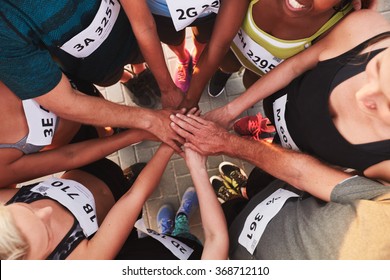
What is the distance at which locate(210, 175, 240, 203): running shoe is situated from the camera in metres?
2.30

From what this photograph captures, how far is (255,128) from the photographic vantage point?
232cm

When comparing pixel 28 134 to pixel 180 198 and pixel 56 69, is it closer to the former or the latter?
pixel 56 69

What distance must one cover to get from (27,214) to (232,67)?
152 cm

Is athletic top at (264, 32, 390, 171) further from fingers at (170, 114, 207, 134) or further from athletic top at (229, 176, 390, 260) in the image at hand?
fingers at (170, 114, 207, 134)

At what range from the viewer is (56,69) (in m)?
1.29

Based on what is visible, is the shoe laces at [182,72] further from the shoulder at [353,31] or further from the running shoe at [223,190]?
the shoulder at [353,31]

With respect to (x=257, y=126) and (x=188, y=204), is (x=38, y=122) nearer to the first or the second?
(x=188, y=204)

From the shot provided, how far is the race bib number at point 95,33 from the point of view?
4.47ft

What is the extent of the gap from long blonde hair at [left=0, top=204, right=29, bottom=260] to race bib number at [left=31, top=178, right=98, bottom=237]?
0.87ft

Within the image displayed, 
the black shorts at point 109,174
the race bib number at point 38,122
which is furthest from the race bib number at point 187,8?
the black shorts at point 109,174

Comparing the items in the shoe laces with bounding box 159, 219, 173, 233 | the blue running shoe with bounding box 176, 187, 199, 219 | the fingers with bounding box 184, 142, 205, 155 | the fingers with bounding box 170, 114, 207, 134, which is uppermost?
the fingers with bounding box 170, 114, 207, 134

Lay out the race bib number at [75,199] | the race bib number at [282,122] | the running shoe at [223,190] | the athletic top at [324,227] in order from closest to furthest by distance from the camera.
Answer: the athletic top at [324,227], the race bib number at [75,199], the race bib number at [282,122], the running shoe at [223,190]

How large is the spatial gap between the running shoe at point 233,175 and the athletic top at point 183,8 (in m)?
1.17

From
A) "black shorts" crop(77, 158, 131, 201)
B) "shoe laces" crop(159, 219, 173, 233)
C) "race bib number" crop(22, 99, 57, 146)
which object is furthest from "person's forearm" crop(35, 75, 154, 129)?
"shoe laces" crop(159, 219, 173, 233)
